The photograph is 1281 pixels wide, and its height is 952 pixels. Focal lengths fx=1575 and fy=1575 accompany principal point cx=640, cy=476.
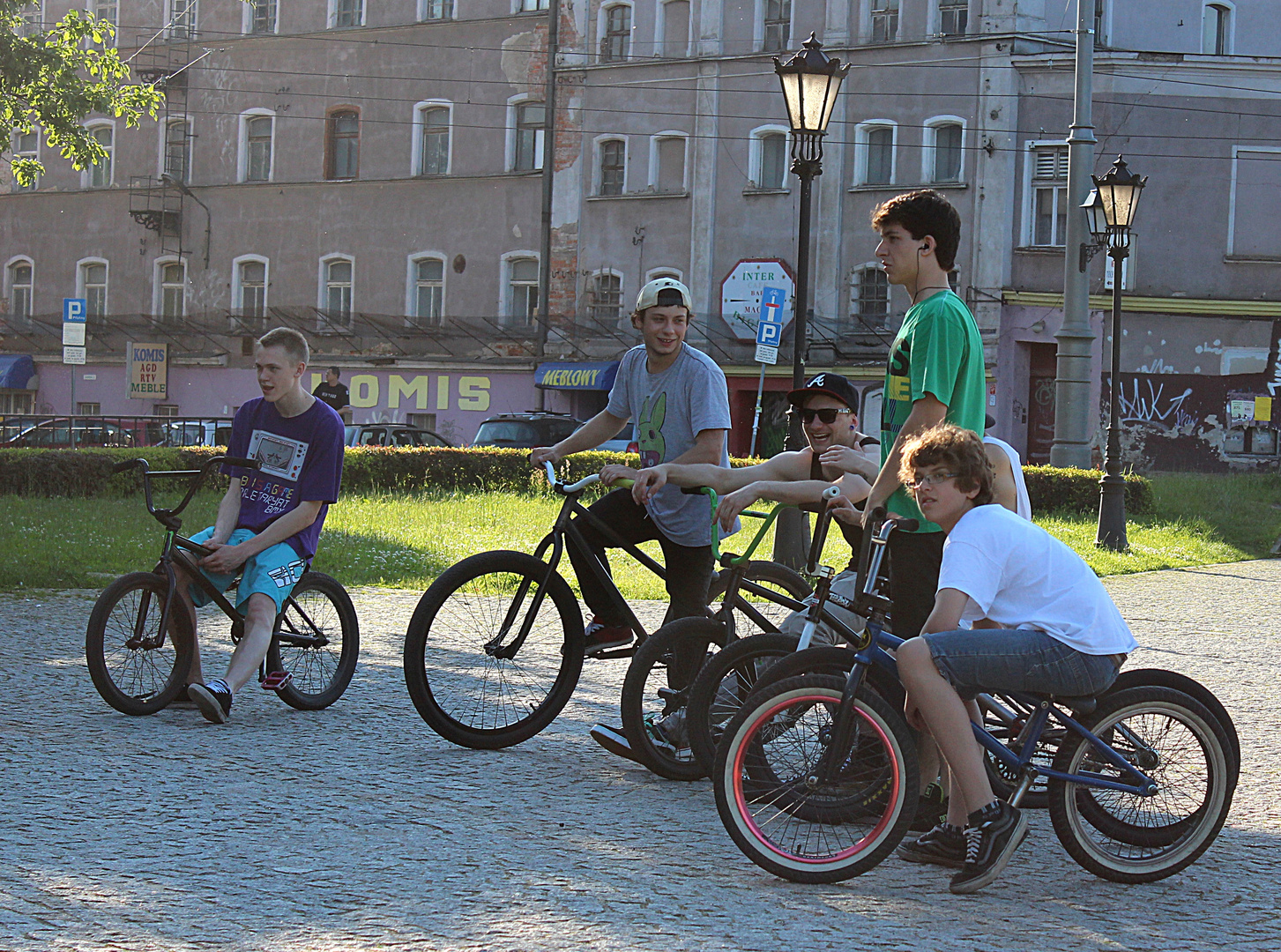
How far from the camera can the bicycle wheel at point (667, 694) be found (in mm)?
5738

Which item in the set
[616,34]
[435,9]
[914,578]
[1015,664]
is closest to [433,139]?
[435,9]

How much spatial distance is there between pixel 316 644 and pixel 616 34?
33160 millimetres

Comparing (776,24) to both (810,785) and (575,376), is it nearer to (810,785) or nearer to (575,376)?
(575,376)

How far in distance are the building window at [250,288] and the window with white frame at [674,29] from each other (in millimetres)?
12908

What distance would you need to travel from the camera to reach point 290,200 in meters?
42.5

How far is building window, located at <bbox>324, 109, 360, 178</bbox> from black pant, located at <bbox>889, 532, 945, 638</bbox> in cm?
3857

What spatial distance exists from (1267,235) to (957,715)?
31540mm

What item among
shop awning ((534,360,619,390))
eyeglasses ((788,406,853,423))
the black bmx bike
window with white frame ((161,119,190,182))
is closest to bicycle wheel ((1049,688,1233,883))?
eyeglasses ((788,406,853,423))

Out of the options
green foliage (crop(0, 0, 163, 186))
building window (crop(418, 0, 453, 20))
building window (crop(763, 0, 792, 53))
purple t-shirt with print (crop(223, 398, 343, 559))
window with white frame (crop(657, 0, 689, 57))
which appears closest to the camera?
purple t-shirt with print (crop(223, 398, 343, 559))

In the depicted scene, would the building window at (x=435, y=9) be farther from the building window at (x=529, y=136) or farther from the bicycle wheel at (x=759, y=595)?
the bicycle wheel at (x=759, y=595)

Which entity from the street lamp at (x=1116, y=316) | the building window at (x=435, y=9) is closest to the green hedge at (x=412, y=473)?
the street lamp at (x=1116, y=316)

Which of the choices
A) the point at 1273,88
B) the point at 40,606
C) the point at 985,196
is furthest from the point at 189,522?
the point at 1273,88

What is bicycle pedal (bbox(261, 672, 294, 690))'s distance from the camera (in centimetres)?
685

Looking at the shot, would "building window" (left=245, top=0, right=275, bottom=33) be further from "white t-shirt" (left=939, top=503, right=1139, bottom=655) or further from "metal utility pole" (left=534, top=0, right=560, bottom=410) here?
"white t-shirt" (left=939, top=503, right=1139, bottom=655)
